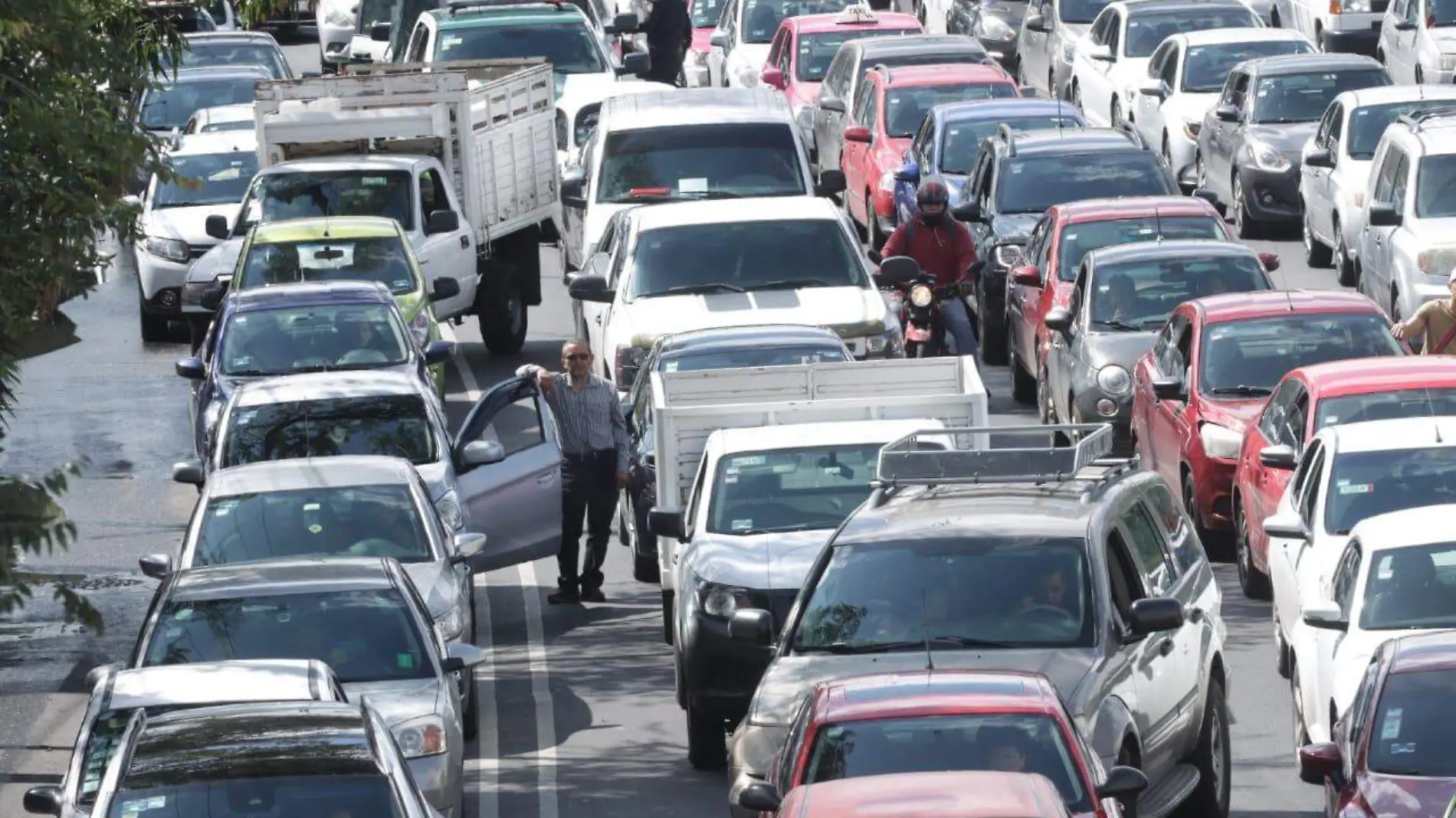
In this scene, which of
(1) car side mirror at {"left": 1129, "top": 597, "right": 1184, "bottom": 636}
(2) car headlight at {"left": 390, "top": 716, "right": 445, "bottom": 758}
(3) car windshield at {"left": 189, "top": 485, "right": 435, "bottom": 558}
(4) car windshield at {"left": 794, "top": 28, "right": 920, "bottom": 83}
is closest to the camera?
(1) car side mirror at {"left": 1129, "top": 597, "right": 1184, "bottom": 636}

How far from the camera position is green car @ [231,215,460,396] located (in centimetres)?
2516

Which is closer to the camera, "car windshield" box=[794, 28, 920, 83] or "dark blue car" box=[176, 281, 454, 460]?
"dark blue car" box=[176, 281, 454, 460]

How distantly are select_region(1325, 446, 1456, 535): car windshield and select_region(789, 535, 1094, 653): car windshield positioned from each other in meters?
3.50

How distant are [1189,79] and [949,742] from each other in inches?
894

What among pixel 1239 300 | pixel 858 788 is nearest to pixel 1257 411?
pixel 1239 300

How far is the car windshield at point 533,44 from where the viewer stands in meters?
33.7

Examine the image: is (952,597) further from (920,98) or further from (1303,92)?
(920,98)

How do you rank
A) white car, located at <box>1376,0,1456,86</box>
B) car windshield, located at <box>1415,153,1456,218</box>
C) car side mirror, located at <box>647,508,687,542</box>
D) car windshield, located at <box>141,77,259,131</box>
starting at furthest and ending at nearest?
car windshield, located at <box>141,77,259,131</box> → white car, located at <box>1376,0,1456,86</box> → car windshield, located at <box>1415,153,1456,218</box> → car side mirror, located at <box>647,508,687,542</box>

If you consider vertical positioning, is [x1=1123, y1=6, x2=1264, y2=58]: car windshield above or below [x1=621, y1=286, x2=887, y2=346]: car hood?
below

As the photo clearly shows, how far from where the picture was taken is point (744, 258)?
22828mm

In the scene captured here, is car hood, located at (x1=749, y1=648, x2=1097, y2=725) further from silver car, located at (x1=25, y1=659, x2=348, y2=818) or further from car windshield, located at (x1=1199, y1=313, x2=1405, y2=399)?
car windshield, located at (x1=1199, y1=313, x2=1405, y2=399)

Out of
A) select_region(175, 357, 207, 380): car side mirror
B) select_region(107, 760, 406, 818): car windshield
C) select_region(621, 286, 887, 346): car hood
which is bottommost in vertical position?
select_region(175, 357, 207, 380): car side mirror

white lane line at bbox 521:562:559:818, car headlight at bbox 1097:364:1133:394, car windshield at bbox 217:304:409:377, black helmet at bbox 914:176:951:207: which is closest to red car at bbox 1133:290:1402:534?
car headlight at bbox 1097:364:1133:394

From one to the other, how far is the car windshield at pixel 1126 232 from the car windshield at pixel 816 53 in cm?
1317
